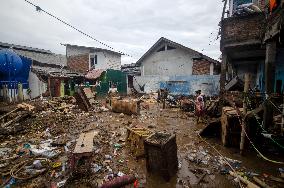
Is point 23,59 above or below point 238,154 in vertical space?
above

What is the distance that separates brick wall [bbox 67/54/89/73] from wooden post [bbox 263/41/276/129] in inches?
956

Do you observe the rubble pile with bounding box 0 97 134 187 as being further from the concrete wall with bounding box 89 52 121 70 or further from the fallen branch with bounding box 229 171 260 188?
the concrete wall with bounding box 89 52 121 70

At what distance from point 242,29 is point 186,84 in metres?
10.5

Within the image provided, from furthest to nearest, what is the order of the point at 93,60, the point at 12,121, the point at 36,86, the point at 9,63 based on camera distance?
the point at 93,60, the point at 36,86, the point at 9,63, the point at 12,121

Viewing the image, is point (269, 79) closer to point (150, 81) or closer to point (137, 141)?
point (137, 141)

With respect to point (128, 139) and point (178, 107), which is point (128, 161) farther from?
point (178, 107)

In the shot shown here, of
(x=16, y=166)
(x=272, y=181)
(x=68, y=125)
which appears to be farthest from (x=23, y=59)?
(x=272, y=181)

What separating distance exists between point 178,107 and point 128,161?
402 inches

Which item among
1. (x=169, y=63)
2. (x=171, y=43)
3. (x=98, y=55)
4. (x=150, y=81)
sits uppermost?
(x=171, y=43)

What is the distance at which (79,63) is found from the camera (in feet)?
92.7

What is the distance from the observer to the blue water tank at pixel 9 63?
1753 centimetres

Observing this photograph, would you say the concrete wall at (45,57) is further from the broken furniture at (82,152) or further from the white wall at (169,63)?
the broken furniture at (82,152)

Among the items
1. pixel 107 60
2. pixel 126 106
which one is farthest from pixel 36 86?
pixel 126 106

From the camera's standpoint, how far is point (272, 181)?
4570 millimetres
